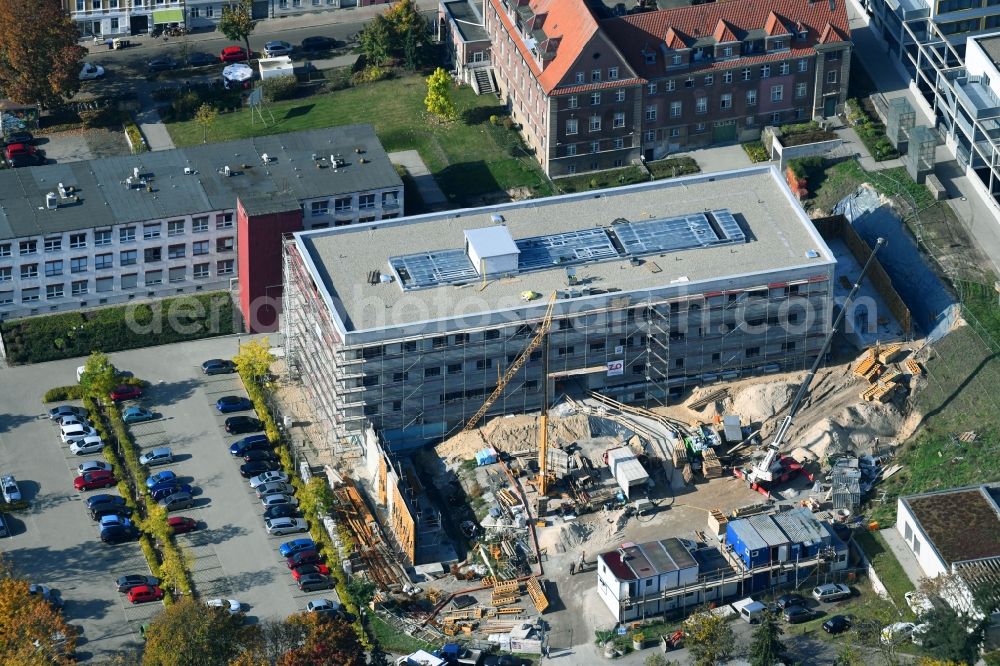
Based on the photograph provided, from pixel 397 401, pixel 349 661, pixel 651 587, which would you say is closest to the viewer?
pixel 349 661

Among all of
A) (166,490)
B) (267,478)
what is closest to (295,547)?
(267,478)

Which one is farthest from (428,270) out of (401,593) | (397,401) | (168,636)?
(168,636)

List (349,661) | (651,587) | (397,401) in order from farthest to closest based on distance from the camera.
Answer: (397,401)
(651,587)
(349,661)

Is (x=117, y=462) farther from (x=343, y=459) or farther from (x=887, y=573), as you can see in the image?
(x=887, y=573)

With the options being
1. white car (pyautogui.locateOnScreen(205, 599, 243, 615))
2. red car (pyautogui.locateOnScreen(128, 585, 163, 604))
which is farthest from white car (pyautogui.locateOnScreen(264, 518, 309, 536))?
red car (pyautogui.locateOnScreen(128, 585, 163, 604))

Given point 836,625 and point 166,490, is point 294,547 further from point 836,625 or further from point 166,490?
point 836,625
